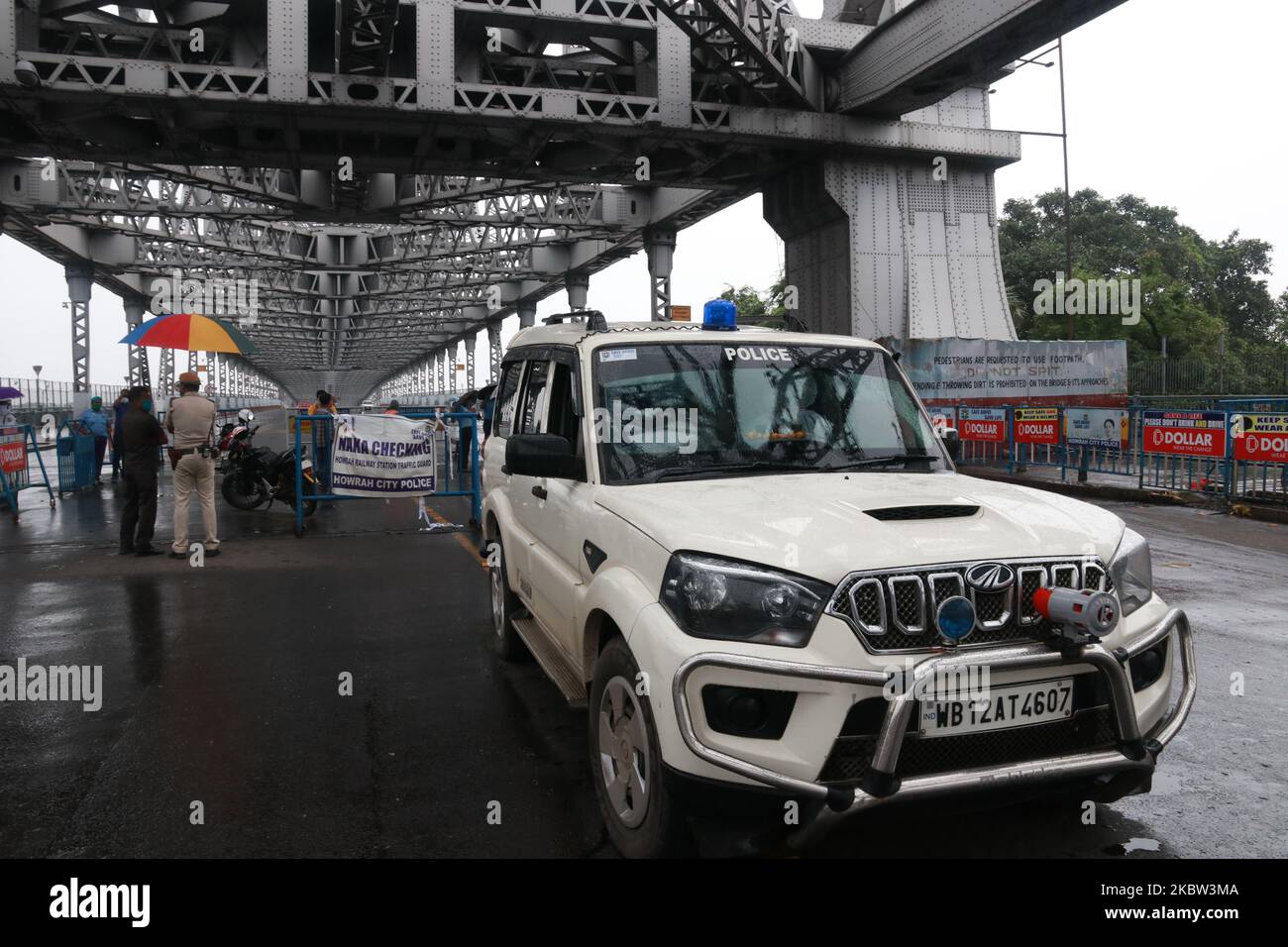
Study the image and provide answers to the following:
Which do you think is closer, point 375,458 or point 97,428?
point 375,458

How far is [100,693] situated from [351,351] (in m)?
86.6

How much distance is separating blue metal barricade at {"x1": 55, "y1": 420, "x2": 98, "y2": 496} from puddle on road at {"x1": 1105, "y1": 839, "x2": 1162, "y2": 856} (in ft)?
60.8

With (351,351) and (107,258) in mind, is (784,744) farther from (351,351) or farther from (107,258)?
(351,351)

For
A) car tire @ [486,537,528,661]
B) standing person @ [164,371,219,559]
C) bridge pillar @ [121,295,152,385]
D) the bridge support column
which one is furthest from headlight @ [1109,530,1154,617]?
bridge pillar @ [121,295,152,385]

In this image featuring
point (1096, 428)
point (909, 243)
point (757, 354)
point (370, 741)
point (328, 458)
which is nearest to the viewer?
point (757, 354)

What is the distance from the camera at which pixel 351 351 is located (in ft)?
288

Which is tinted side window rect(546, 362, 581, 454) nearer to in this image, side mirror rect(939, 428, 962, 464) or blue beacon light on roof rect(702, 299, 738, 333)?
blue beacon light on roof rect(702, 299, 738, 333)

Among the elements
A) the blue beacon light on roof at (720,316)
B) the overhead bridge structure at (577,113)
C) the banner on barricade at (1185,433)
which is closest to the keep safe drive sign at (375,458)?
the overhead bridge structure at (577,113)

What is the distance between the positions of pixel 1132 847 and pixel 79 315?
1477 inches

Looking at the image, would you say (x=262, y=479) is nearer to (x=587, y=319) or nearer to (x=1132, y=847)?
(x=587, y=319)

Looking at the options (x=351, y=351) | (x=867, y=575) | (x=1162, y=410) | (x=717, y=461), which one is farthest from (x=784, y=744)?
(x=351, y=351)

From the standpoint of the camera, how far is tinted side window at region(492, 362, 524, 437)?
6.18 metres

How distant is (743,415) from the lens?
13.9 feet

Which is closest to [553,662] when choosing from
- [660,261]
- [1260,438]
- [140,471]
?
[140,471]
